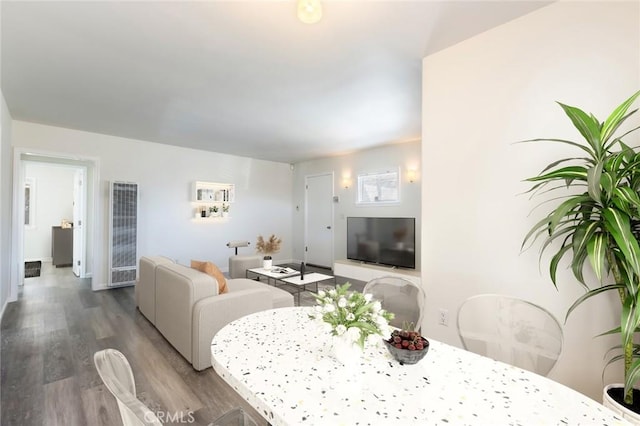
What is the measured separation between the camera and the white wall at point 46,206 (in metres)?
6.55

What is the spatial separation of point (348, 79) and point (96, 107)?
3001 millimetres

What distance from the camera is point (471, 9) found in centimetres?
184

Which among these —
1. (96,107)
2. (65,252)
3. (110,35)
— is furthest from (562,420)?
(65,252)

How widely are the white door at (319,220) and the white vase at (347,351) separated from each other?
529 centimetres

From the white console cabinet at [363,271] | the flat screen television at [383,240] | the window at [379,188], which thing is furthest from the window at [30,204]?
the window at [379,188]

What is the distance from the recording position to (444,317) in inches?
90.3

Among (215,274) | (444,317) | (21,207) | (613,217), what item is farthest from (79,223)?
(613,217)

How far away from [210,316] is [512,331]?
6.65 feet

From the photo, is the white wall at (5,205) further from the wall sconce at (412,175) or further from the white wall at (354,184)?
the wall sconce at (412,175)

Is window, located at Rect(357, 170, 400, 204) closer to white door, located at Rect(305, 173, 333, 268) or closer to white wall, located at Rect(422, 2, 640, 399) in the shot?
white door, located at Rect(305, 173, 333, 268)

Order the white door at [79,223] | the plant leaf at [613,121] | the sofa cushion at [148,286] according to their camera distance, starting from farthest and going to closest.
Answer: the white door at [79,223] → the sofa cushion at [148,286] → the plant leaf at [613,121]

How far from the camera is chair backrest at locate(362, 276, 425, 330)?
1.74 metres

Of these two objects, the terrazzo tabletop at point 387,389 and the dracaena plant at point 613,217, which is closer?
the terrazzo tabletop at point 387,389

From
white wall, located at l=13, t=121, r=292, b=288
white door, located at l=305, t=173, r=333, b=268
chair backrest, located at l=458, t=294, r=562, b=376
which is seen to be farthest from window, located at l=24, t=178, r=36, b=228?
chair backrest, located at l=458, t=294, r=562, b=376
